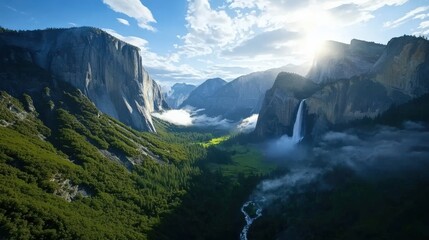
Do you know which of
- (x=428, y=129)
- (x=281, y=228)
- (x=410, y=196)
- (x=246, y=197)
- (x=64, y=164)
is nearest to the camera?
(x=410, y=196)

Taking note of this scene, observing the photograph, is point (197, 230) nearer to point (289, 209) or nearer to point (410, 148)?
point (289, 209)

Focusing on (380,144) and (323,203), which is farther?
(380,144)

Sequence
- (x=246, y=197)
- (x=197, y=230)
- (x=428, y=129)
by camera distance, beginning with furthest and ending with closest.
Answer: (x=246, y=197)
(x=428, y=129)
(x=197, y=230)

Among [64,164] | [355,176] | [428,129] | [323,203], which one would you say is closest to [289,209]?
[323,203]

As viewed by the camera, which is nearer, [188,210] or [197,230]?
[197,230]

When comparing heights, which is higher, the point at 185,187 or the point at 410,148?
the point at 410,148

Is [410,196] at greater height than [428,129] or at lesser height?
lesser

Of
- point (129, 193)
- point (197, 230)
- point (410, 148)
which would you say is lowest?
point (197, 230)

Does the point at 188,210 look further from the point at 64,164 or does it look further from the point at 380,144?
the point at 380,144

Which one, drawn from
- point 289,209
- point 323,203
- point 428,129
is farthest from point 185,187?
point 428,129
